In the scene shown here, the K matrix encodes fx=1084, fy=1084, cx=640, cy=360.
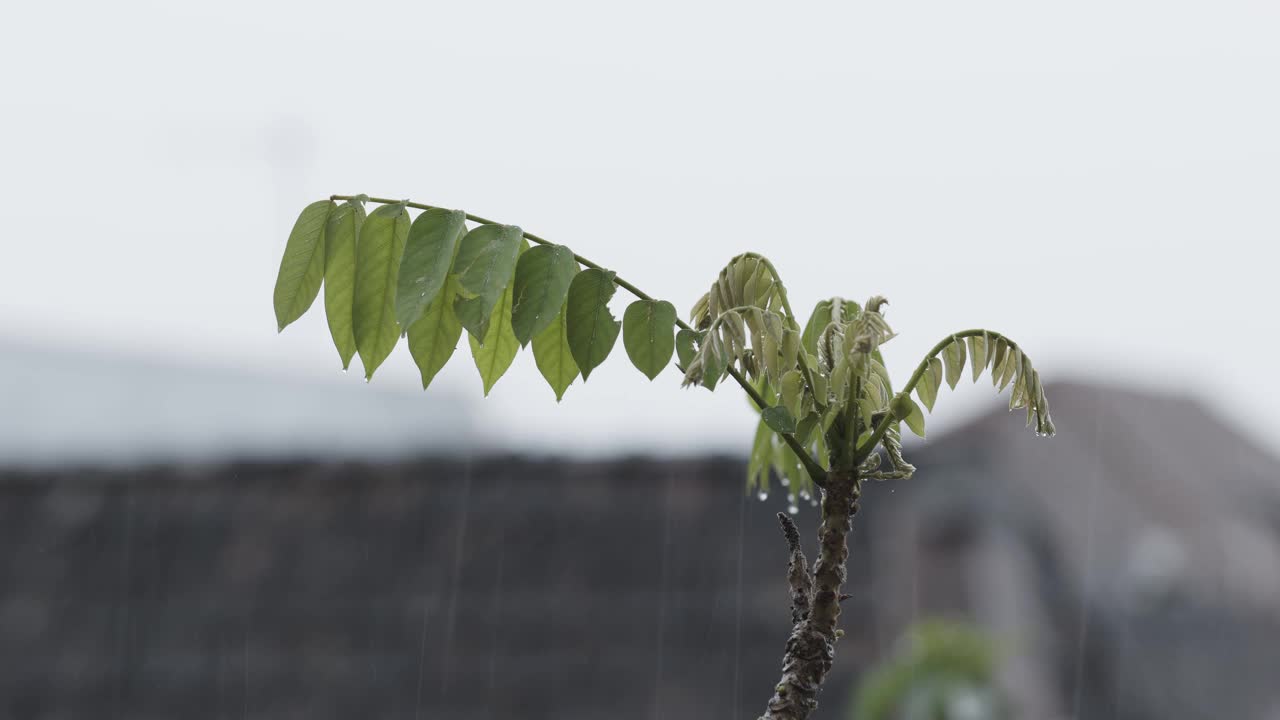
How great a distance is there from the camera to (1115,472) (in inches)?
201

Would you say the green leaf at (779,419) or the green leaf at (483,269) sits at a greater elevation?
the green leaf at (483,269)

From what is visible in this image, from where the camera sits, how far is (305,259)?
2.16 feet

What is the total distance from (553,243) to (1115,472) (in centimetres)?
504

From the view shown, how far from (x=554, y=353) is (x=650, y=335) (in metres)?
0.08

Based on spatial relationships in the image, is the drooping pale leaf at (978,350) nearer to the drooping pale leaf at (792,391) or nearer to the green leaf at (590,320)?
the drooping pale leaf at (792,391)

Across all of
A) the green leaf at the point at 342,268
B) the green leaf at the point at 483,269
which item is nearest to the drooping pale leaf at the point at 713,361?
the green leaf at the point at 483,269

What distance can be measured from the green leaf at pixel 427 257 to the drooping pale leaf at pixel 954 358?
313 millimetres

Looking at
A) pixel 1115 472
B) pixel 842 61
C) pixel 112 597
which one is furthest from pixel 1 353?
pixel 1115 472

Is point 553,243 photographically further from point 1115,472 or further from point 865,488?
point 1115,472

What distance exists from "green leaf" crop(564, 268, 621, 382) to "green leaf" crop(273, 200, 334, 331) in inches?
6.2

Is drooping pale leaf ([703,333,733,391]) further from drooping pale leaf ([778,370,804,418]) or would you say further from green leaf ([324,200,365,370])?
green leaf ([324,200,365,370])

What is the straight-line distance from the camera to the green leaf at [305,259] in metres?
0.65

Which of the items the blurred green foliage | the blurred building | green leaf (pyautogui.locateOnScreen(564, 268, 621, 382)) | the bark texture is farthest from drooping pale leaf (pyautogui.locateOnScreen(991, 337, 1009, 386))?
the blurred green foliage

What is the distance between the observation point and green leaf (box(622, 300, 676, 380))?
63 cm
